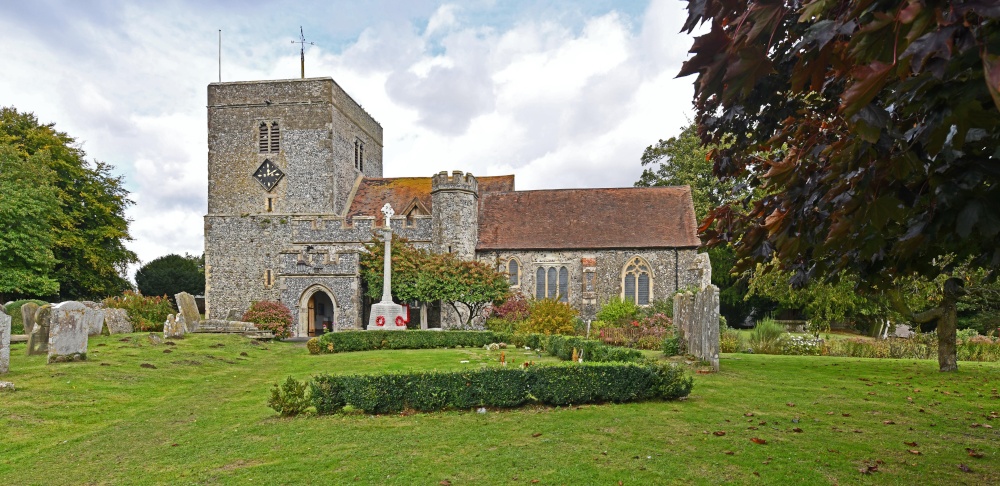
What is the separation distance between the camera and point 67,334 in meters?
14.6

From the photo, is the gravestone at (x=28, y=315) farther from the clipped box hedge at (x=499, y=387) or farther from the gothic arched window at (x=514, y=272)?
the gothic arched window at (x=514, y=272)

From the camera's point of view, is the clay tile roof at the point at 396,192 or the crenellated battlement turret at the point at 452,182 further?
the clay tile roof at the point at 396,192

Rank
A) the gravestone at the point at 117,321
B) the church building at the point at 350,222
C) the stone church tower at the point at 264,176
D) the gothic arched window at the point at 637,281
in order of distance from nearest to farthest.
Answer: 1. the gravestone at the point at 117,321
2. the church building at the point at 350,222
3. the gothic arched window at the point at 637,281
4. the stone church tower at the point at 264,176

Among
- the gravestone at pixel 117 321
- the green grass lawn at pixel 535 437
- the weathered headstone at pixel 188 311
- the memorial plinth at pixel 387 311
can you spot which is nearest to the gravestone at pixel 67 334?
the green grass lawn at pixel 535 437

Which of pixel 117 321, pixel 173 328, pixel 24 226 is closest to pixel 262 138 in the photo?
pixel 24 226

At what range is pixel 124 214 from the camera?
37812 mm

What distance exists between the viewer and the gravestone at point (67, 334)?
1446 cm

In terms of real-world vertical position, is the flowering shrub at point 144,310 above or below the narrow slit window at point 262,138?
below

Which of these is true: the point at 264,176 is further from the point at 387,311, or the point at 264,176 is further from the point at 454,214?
the point at 387,311

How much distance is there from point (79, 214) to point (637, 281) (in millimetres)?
29678

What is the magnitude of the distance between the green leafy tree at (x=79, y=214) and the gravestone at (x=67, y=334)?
810 inches

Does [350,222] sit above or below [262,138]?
below

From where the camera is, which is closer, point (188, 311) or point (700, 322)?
point (700, 322)

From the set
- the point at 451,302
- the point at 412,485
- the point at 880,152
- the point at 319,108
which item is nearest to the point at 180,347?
the point at 451,302
